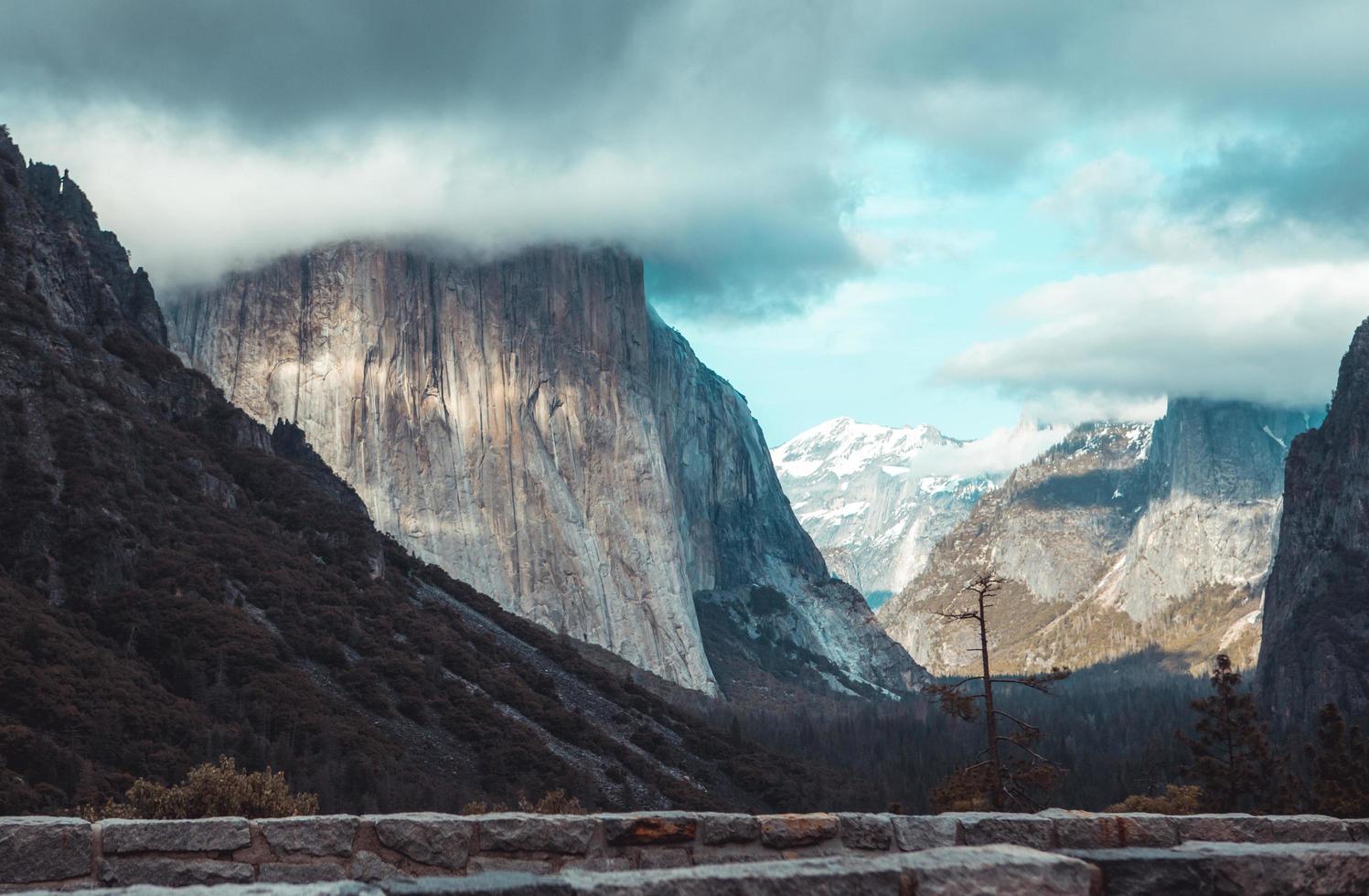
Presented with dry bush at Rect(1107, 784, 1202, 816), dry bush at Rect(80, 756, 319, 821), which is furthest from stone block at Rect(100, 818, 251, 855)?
dry bush at Rect(1107, 784, 1202, 816)

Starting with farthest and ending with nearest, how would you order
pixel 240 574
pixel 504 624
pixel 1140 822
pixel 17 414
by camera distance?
pixel 504 624 < pixel 240 574 < pixel 17 414 < pixel 1140 822

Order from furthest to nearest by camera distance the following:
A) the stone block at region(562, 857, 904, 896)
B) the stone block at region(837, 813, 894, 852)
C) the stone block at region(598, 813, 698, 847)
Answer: the stone block at region(837, 813, 894, 852) < the stone block at region(598, 813, 698, 847) < the stone block at region(562, 857, 904, 896)

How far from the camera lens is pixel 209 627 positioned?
296ft

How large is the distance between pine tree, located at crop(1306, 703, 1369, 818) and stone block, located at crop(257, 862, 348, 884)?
40.3m

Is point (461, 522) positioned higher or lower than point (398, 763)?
higher

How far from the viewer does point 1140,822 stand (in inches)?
533

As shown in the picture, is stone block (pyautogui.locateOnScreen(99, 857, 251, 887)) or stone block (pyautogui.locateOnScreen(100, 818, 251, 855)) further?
stone block (pyautogui.locateOnScreen(100, 818, 251, 855))

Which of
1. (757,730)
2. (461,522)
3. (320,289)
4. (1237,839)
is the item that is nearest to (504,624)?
(461,522)

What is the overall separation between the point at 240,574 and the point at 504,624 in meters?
43.9

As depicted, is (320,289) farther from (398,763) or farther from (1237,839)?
(1237,839)

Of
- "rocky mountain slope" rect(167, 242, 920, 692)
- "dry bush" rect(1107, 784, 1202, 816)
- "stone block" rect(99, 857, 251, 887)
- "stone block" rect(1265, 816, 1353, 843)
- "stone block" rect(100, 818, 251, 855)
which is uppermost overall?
"rocky mountain slope" rect(167, 242, 920, 692)

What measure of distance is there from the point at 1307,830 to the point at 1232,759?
Result: 4509 centimetres

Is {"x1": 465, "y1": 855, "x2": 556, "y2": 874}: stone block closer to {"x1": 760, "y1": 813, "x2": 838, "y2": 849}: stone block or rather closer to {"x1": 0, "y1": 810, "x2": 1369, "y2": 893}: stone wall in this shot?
{"x1": 0, "y1": 810, "x2": 1369, "y2": 893}: stone wall

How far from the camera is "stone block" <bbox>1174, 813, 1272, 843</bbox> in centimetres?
1440
